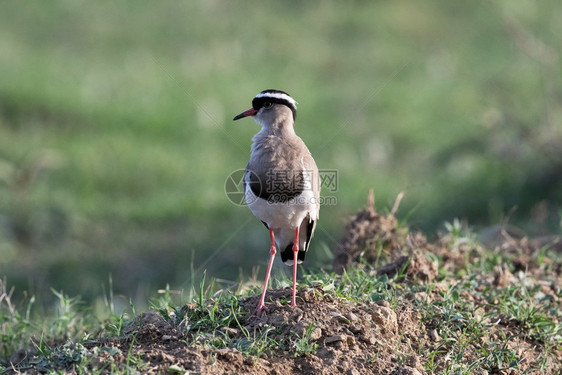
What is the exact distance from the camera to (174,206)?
32.1ft

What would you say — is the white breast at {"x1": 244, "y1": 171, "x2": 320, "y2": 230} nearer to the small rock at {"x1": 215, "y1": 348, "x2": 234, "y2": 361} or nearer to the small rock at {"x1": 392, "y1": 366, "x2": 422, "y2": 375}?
the small rock at {"x1": 215, "y1": 348, "x2": 234, "y2": 361}

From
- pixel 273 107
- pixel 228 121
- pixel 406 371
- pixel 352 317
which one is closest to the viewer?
pixel 406 371

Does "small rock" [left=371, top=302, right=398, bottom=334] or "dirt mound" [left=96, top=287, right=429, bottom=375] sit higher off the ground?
"small rock" [left=371, top=302, right=398, bottom=334]

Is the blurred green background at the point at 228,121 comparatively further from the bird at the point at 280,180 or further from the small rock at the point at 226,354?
the small rock at the point at 226,354

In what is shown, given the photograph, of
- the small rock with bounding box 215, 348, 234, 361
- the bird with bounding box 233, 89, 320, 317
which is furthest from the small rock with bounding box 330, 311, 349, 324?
the small rock with bounding box 215, 348, 234, 361

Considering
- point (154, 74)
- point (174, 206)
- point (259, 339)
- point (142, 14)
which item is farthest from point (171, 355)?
point (142, 14)

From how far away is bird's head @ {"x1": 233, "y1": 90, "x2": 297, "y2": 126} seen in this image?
529 cm

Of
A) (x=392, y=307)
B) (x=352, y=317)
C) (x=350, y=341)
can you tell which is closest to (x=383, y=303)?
(x=392, y=307)

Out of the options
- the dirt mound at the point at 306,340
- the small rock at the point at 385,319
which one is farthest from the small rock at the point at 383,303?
the small rock at the point at 385,319

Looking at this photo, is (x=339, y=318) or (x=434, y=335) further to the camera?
(x=434, y=335)

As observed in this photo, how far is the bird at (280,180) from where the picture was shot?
15.5ft

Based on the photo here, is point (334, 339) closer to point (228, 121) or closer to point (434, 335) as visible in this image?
point (434, 335)

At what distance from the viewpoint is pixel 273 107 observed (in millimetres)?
5324

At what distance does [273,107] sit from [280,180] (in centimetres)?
80
